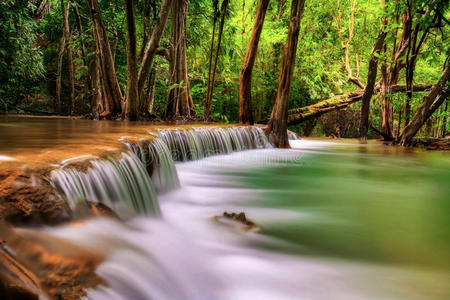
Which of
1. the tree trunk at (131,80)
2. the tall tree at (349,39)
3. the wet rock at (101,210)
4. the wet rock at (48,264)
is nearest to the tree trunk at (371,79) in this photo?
the tall tree at (349,39)

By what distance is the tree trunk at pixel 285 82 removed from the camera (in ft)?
27.5

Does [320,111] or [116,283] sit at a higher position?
[320,111]

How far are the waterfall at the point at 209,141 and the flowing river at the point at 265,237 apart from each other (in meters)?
1.14

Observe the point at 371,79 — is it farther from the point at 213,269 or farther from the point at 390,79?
the point at 213,269

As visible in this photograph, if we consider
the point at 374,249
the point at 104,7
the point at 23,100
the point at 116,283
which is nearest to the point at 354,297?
the point at 374,249

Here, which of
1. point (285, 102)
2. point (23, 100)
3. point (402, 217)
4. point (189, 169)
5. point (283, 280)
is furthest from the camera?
point (23, 100)

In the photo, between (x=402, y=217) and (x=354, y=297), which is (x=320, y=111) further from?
(x=354, y=297)

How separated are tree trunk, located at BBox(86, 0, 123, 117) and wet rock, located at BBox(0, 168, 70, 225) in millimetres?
8472

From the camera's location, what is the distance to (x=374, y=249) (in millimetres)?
2664

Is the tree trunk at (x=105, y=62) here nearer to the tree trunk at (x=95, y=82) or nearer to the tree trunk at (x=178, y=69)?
the tree trunk at (x=178, y=69)

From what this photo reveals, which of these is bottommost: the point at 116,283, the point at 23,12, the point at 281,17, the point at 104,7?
the point at 116,283

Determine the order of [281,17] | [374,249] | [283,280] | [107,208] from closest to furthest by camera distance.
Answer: [283,280]
[107,208]
[374,249]
[281,17]

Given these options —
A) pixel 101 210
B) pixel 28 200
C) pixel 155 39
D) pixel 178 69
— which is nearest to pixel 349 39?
pixel 178 69

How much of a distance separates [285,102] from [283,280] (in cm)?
717
